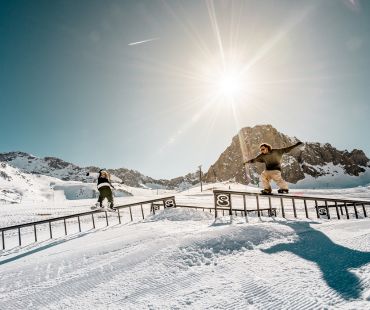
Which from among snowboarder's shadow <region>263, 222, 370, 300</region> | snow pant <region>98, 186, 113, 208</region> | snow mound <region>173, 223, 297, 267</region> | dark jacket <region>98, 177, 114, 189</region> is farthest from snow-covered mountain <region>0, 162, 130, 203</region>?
snowboarder's shadow <region>263, 222, 370, 300</region>

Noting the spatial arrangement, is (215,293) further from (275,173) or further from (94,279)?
(275,173)

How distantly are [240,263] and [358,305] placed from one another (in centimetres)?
162

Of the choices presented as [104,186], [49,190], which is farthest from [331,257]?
[49,190]

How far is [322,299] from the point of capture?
8.48 ft

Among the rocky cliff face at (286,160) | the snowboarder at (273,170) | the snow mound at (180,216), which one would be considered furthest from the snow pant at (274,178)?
the rocky cliff face at (286,160)

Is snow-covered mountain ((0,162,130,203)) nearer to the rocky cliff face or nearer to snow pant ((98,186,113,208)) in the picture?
the rocky cliff face

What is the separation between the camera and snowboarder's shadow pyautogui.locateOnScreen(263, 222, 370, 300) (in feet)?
9.11

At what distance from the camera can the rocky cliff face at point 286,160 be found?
142 meters

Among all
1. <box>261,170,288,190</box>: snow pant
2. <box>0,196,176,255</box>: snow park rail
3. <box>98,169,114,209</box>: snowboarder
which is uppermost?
<box>98,169,114,209</box>: snowboarder

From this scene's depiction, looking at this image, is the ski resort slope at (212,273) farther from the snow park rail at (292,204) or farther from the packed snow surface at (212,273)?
the snow park rail at (292,204)

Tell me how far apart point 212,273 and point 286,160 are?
150 metres

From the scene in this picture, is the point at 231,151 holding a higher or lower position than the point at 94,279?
higher

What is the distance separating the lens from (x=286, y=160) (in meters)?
145

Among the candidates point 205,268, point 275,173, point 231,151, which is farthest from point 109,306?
point 231,151
